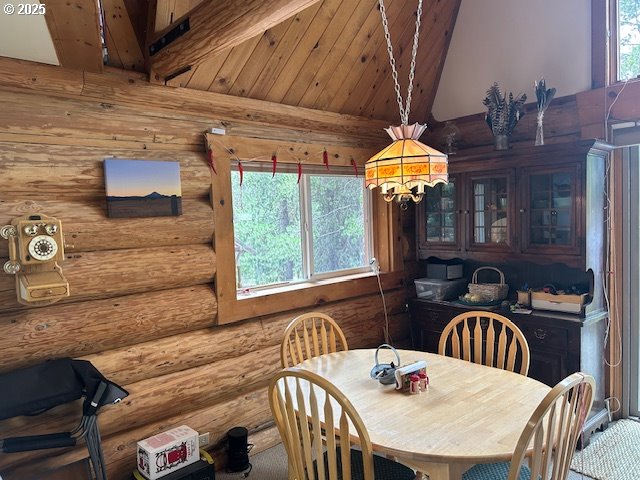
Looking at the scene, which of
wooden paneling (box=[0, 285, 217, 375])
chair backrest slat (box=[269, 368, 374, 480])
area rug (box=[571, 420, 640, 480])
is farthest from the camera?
area rug (box=[571, 420, 640, 480])

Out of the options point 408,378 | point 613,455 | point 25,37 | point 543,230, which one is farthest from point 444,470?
point 25,37

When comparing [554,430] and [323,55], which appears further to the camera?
[323,55]

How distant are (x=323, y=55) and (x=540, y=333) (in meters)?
2.41

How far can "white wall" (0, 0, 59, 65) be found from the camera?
2.03 m

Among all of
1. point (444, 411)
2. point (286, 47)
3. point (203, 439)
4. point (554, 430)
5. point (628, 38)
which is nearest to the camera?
point (554, 430)

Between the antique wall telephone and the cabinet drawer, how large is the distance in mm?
2875

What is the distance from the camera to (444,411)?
6.48ft

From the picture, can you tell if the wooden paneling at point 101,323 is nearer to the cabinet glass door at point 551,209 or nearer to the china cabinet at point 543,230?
the china cabinet at point 543,230

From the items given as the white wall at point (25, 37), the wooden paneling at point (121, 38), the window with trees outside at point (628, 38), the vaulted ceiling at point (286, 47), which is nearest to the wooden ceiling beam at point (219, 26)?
the vaulted ceiling at point (286, 47)

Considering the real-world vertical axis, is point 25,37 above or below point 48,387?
above

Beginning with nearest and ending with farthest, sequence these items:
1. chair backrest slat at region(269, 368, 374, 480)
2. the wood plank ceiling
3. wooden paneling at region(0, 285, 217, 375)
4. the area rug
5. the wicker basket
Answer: chair backrest slat at region(269, 368, 374, 480) < wooden paneling at region(0, 285, 217, 375) < the wood plank ceiling < the area rug < the wicker basket

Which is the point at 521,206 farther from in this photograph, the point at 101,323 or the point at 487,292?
the point at 101,323

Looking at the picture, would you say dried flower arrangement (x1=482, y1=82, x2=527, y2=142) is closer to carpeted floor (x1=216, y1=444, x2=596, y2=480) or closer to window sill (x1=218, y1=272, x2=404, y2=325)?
window sill (x1=218, y1=272, x2=404, y2=325)

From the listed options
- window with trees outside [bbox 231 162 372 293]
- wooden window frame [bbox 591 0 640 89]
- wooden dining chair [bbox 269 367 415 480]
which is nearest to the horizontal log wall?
window with trees outside [bbox 231 162 372 293]
